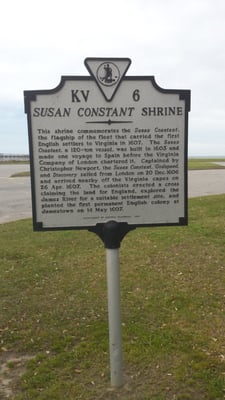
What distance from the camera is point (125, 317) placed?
4.35 metres

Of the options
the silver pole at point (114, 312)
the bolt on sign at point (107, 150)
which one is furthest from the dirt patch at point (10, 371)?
the bolt on sign at point (107, 150)

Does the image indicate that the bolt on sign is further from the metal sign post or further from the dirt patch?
the dirt patch

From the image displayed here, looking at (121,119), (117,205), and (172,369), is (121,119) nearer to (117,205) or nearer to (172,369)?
(117,205)

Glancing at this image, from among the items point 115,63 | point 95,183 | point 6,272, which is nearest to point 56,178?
point 95,183

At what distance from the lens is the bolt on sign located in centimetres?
283

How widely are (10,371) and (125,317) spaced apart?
1.32 meters

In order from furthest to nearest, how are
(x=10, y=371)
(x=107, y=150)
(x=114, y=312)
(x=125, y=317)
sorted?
(x=125, y=317) → (x=10, y=371) → (x=114, y=312) → (x=107, y=150)

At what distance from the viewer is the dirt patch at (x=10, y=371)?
124 inches

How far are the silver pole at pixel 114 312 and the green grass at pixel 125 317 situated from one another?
15 cm

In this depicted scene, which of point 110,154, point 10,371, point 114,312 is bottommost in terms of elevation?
point 10,371

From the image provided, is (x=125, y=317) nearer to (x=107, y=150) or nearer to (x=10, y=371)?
(x=10, y=371)

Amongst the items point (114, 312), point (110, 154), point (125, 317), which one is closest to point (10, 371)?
point (114, 312)

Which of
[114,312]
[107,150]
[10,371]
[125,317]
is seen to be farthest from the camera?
[125,317]

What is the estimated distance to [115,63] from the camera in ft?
9.20
